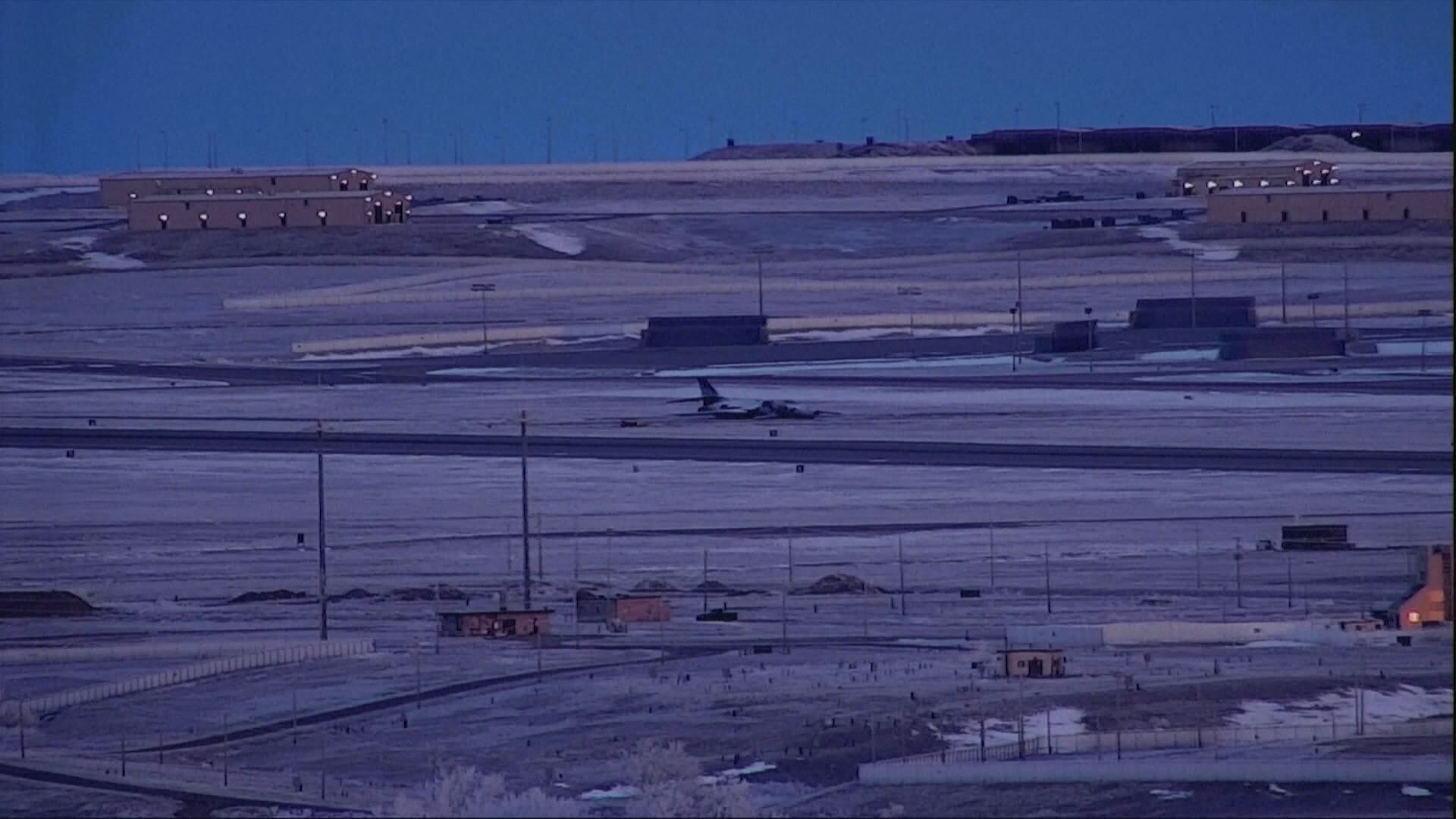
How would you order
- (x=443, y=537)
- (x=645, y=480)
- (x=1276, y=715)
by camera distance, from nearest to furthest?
1. (x=1276, y=715)
2. (x=443, y=537)
3. (x=645, y=480)

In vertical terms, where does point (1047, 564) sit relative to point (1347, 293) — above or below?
below

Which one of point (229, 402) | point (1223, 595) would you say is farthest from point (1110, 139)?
point (1223, 595)

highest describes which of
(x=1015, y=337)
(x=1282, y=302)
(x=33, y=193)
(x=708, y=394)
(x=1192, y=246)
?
(x=33, y=193)

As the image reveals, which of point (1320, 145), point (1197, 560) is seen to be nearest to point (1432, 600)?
point (1197, 560)

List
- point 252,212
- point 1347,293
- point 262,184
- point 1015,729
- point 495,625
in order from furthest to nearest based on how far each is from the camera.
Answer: point 262,184 < point 252,212 < point 1347,293 < point 495,625 < point 1015,729

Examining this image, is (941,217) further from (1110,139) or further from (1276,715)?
(1276,715)

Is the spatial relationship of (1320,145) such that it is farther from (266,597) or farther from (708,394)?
(266,597)

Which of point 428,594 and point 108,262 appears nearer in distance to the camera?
point 428,594

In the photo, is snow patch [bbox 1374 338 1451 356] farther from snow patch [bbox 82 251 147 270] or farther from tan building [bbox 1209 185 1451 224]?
snow patch [bbox 82 251 147 270]
